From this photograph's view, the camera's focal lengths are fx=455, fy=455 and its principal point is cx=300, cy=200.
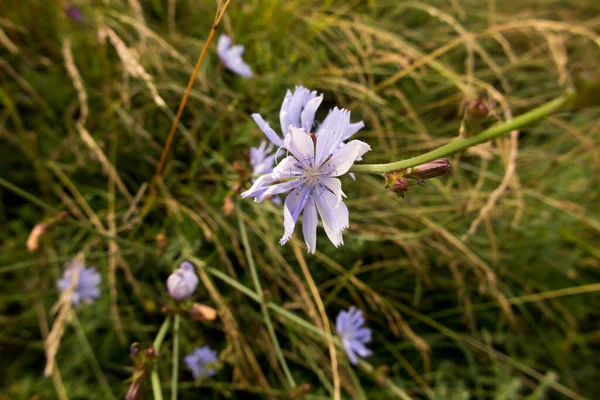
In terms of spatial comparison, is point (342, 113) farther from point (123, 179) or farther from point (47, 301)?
point (47, 301)

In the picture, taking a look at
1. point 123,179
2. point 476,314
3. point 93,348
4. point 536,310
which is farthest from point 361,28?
point 93,348

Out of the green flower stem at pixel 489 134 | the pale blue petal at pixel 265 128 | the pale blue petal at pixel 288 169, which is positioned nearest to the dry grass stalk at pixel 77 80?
the pale blue petal at pixel 265 128

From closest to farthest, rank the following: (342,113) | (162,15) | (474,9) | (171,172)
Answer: (342,113), (171,172), (162,15), (474,9)

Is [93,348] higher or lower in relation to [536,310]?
lower

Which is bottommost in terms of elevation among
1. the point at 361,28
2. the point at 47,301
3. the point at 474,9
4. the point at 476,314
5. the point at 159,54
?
the point at 47,301

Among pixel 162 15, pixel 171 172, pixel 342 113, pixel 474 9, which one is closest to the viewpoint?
pixel 342 113
